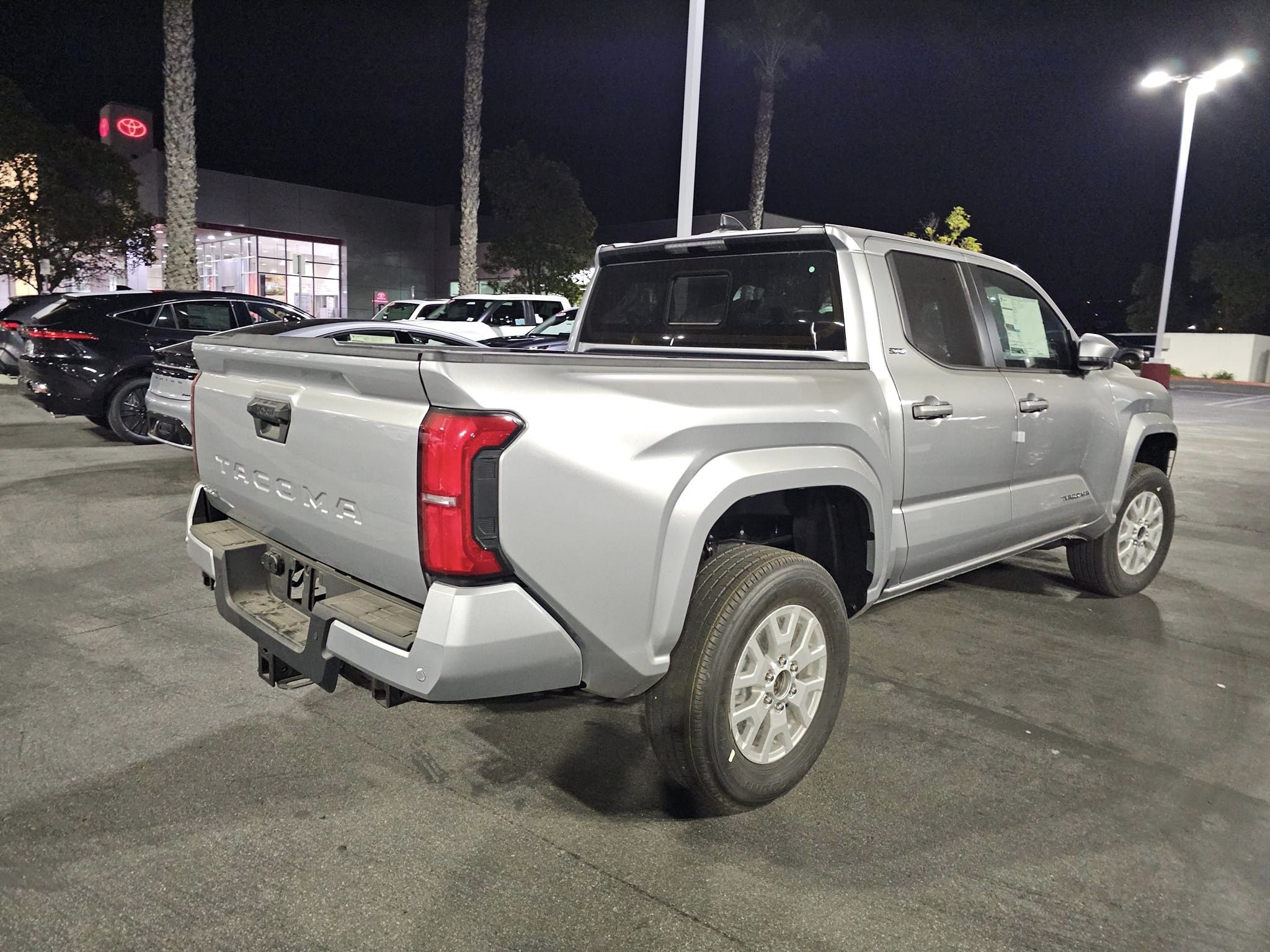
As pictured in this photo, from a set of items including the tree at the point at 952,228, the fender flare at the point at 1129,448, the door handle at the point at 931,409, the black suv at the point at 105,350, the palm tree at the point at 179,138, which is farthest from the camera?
the tree at the point at 952,228

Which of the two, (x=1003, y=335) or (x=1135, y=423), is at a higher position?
(x=1003, y=335)

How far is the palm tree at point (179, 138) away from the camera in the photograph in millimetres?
15453

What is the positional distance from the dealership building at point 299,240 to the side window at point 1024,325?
3381cm

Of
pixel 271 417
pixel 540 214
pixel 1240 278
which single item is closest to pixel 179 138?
pixel 271 417

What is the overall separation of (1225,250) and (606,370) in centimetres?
4978

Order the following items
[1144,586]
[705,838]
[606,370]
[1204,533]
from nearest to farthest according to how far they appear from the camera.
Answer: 1. [606,370]
2. [705,838]
3. [1144,586]
4. [1204,533]

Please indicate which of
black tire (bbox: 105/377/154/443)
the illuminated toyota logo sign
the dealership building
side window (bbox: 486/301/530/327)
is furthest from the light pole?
the illuminated toyota logo sign

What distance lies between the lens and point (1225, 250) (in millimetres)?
42719

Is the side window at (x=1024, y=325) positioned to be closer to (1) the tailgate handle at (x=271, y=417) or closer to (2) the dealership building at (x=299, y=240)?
(1) the tailgate handle at (x=271, y=417)

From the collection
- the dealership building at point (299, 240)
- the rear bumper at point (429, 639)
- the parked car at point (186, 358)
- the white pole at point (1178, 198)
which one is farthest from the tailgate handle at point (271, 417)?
the dealership building at point (299, 240)

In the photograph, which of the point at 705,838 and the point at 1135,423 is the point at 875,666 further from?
the point at 1135,423

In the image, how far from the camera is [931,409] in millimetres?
3686

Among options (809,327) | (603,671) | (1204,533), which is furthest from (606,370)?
(1204,533)

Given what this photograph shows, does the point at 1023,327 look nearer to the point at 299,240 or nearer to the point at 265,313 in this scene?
the point at 265,313
